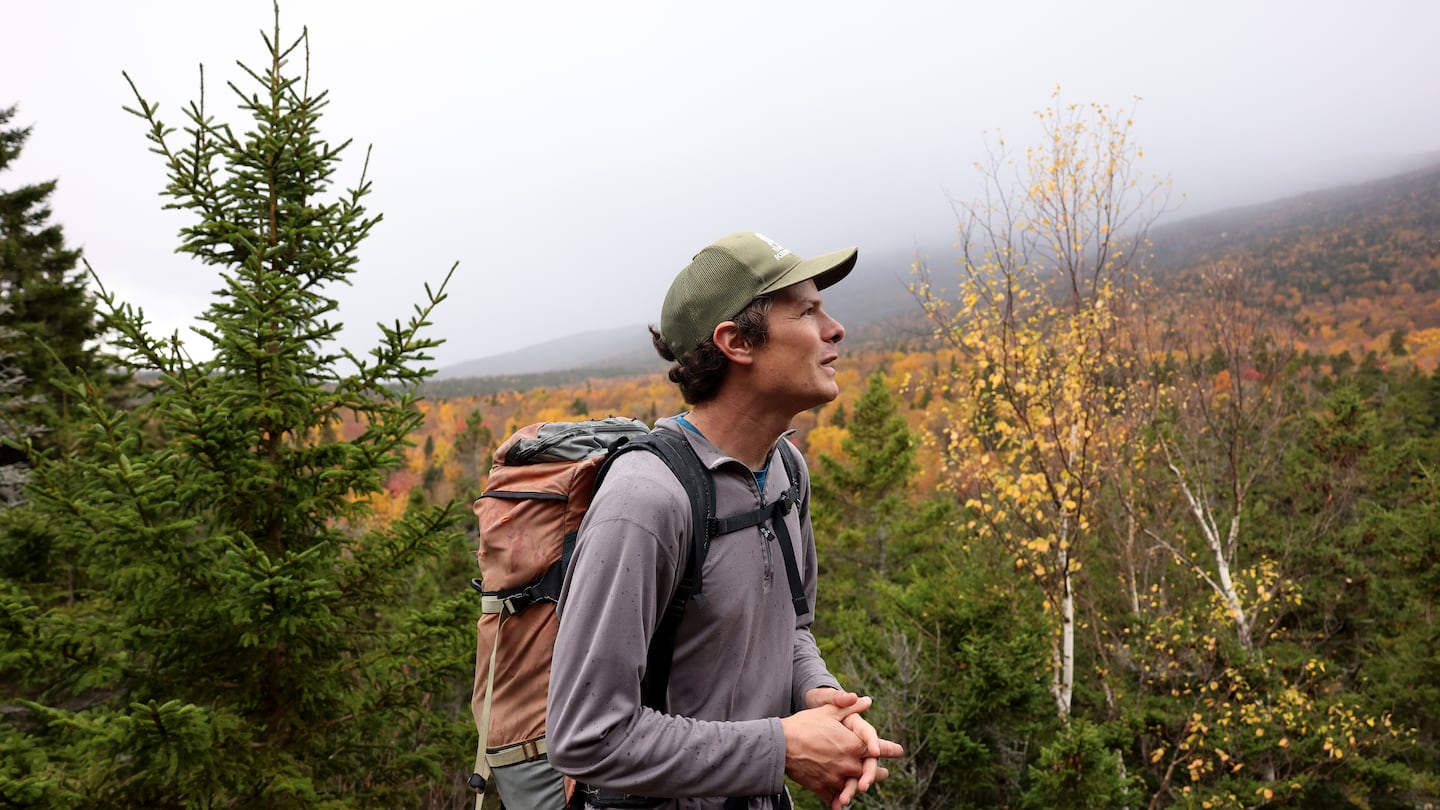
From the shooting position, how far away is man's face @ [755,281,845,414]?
178 cm

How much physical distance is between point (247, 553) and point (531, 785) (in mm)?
2968

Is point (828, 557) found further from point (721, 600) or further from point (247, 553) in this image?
point (721, 600)

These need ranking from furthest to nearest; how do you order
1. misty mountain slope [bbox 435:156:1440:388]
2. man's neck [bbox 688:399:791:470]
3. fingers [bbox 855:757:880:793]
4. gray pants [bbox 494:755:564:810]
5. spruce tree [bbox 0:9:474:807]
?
misty mountain slope [bbox 435:156:1440:388]
spruce tree [bbox 0:9:474:807]
man's neck [bbox 688:399:791:470]
gray pants [bbox 494:755:564:810]
fingers [bbox 855:757:880:793]

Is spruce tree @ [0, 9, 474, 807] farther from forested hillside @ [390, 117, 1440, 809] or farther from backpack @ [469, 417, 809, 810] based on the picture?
forested hillside @ [390, 117, 1440, 809]

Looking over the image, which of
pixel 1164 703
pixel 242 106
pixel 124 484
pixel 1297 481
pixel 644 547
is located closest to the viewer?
pixel 644 547

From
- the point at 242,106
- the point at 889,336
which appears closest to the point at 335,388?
the point at 242,106

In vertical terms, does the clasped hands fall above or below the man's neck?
below

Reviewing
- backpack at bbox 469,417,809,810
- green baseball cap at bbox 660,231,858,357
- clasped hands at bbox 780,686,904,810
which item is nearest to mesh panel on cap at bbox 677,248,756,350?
green baseball cap at bbox 660,231,858,357

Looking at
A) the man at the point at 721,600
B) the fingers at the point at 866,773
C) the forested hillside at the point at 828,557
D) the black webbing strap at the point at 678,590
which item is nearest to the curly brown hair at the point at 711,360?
the man at the point at 721,600

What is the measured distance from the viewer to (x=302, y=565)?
13.5 feet

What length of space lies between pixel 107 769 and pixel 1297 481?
23.4 m

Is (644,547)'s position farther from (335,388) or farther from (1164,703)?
(1164,703)

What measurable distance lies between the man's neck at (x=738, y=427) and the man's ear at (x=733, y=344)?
0.45ft

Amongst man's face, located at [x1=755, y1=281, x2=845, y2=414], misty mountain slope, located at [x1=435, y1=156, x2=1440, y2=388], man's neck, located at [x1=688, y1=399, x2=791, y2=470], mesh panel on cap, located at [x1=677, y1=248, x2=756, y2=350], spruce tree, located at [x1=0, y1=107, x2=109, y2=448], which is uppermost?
spruce tree, located at [x1=0, y1=107, x2=109, y2=448]
